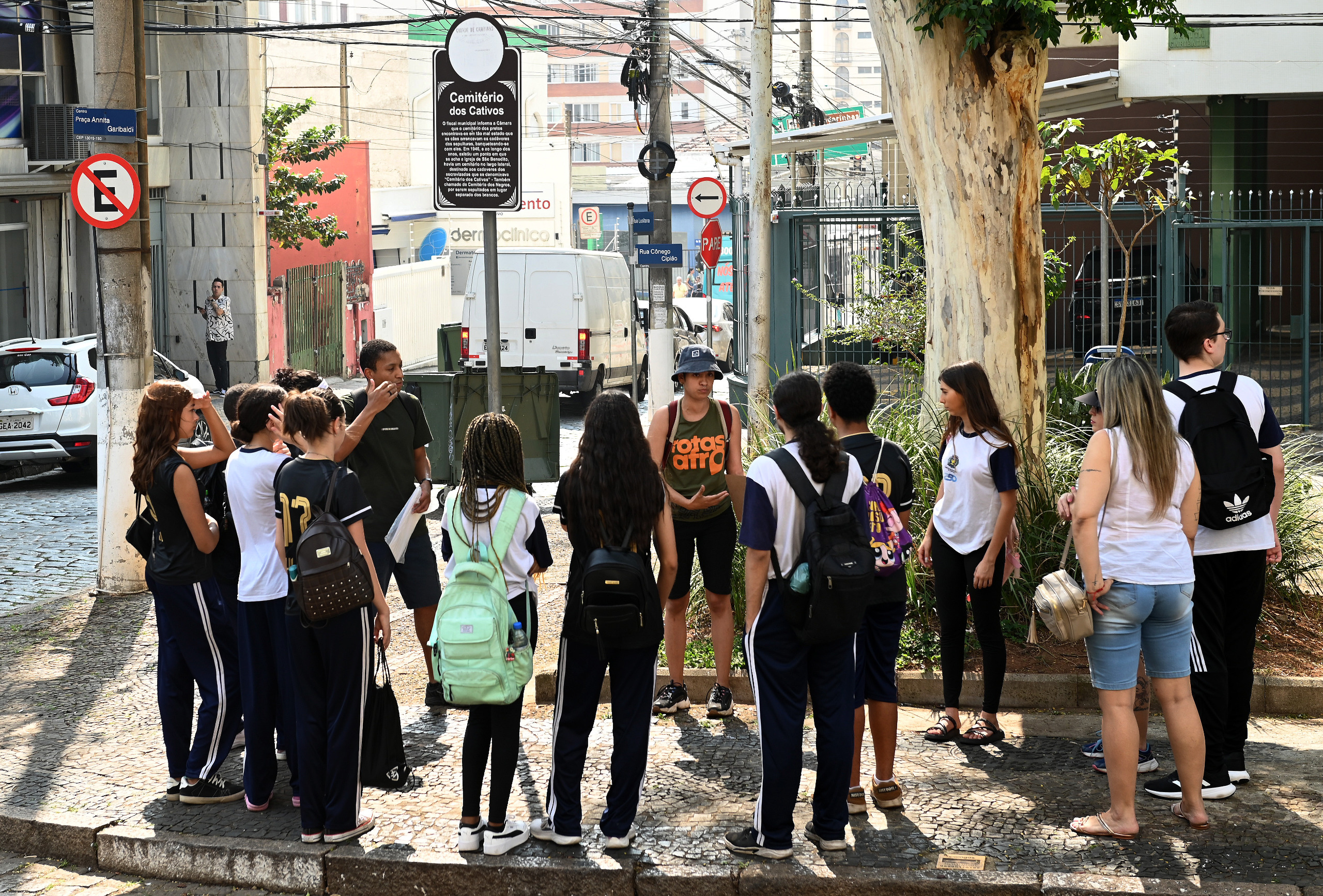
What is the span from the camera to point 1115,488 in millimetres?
4832

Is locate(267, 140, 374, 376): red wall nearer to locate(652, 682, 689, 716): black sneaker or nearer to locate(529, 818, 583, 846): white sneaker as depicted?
locate(652, 682, 689, 716): black sneaker

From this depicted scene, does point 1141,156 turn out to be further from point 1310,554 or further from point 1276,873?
point 1276,873

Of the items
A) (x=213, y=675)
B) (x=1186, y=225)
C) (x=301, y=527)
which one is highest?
(x=1186, y=225)

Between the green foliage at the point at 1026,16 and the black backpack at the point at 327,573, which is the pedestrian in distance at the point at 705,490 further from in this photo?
the green foliage at the point at 1026,16

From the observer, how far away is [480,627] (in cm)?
464

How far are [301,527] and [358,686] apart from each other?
63 centimetres

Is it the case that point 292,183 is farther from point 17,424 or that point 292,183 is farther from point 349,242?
point 17,424

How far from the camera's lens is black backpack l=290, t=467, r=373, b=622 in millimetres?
4711

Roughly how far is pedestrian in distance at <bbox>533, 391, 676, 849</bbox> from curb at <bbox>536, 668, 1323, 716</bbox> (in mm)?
1401

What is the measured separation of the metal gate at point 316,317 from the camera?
26.8 m

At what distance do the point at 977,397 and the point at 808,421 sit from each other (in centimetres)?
117

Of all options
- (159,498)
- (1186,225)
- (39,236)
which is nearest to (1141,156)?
(1186,225)

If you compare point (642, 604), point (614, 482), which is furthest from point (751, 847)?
point (614, 482)

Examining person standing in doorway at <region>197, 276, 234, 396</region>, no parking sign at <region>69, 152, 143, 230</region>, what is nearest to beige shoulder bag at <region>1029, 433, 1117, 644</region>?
no parking sign at <region>69, 152, 143, 230</region>
